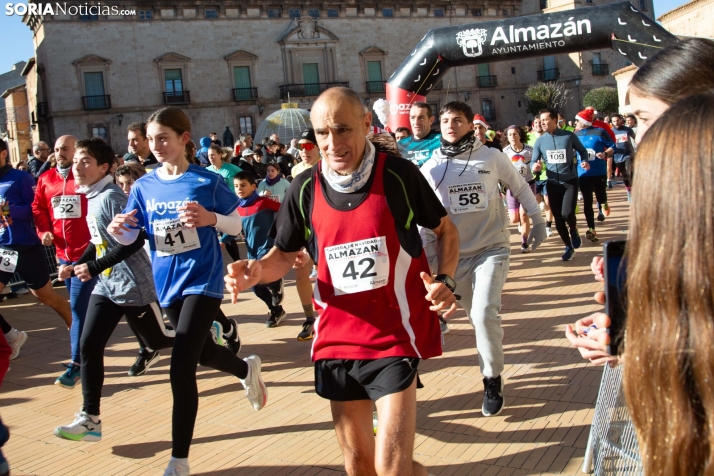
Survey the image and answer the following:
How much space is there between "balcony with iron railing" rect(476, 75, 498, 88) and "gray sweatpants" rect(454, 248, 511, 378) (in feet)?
178

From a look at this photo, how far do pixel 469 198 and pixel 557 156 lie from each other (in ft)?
19.0

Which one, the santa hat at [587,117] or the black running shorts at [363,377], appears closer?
the black running shorts at [363,377]

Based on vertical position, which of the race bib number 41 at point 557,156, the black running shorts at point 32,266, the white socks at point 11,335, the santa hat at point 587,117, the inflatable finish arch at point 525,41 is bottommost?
the white socks at point 11,335

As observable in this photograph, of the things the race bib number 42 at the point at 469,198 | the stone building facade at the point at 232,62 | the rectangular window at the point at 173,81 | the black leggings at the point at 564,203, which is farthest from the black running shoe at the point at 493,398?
the rectangular window at the point at 173,81

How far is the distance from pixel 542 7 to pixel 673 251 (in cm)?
6609

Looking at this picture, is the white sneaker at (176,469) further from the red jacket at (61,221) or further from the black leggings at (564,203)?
the black leggings at (564,203)

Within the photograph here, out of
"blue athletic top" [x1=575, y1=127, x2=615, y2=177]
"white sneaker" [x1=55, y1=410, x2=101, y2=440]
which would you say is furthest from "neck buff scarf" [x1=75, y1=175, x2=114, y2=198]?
"blue athletic top" [x1=575, y1=127, x2=615, y2=177]

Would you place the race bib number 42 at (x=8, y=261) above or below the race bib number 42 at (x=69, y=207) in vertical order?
below

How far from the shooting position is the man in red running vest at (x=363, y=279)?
10.4 feet

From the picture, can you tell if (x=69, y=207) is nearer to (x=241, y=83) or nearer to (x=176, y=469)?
(x=176, y=469)

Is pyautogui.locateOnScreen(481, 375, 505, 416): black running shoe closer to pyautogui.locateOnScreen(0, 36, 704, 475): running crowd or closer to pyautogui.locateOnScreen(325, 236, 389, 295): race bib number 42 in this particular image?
pyautogui.locateOnScreen(0, 36, 704, 475): running crowd

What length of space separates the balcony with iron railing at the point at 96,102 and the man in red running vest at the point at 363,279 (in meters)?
47.6

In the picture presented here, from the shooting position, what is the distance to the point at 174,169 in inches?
185

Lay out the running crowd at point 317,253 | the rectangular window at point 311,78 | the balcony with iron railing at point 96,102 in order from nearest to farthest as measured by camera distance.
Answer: the running crowd at point 317,253 < the balcony with iron railing at point 96,102 < the rectangular window at point 311,78
